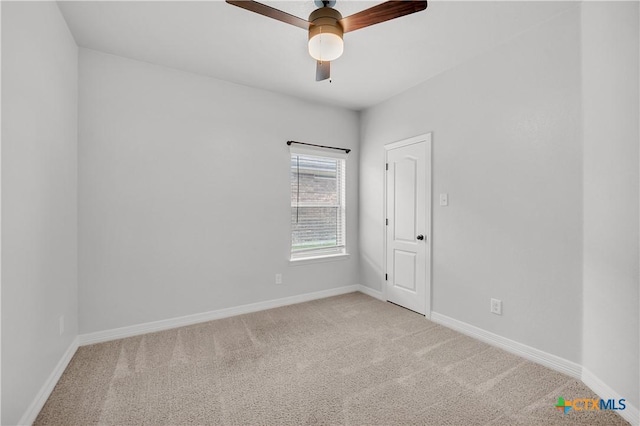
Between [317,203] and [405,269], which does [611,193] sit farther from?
[317,203]

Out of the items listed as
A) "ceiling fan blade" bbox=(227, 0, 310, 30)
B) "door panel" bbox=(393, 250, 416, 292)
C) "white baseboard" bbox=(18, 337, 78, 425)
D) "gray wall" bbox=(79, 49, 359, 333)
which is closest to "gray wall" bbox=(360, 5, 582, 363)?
"door panel" bbox=(393, 250, 416, 292)

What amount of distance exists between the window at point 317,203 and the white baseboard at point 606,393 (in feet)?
9.28

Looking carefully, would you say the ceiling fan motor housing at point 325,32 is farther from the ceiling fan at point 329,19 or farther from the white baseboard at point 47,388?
the white baseboard at point 47,388

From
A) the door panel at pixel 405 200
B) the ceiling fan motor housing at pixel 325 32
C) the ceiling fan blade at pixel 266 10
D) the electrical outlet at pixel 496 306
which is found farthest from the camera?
the door panel at pixel 405 200

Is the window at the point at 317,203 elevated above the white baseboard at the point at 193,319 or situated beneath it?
elevated above

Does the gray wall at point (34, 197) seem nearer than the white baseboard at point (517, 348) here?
Yes

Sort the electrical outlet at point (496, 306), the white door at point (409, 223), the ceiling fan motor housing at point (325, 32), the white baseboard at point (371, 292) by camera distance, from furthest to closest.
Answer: the white baseboard at point (371, 292) → the white door at point (409, 223) → the electrical outlet at point (496, 306) → the ceiling fan motor housing at point (325, 32)

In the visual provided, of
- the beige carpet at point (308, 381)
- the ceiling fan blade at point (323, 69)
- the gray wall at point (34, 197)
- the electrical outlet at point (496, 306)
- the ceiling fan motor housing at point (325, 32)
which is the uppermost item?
the ceiling fan motor housing at point (325, 32)

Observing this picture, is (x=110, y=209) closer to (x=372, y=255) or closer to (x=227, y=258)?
(x=227, y=258)

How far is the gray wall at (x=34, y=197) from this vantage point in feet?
4.96

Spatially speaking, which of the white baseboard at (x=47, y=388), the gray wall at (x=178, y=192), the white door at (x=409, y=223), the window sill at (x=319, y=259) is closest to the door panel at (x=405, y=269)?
the white door at (x=409, y=223)

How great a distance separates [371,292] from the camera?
13.7 feet

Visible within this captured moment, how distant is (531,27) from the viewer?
238 cm

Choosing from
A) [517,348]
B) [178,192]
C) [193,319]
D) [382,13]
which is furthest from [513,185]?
[193,319]
